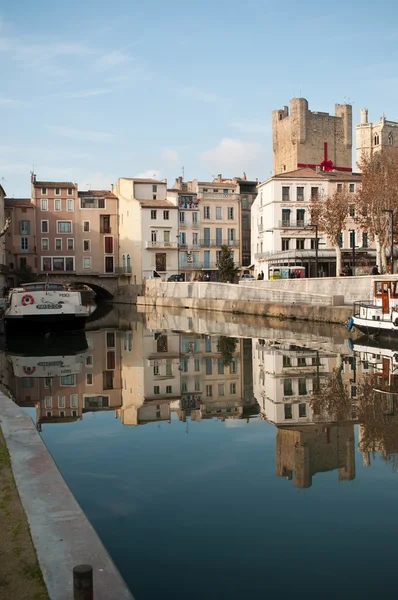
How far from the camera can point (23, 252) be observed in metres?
73.1

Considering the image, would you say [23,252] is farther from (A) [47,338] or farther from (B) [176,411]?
(B) [176,411]

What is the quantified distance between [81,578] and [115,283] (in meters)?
72.4

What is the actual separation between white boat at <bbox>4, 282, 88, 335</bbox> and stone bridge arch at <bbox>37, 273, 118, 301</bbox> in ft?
136

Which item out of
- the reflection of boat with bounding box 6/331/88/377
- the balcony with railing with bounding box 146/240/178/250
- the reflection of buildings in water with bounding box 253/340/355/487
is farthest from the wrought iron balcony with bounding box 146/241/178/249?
the reflection of buildings in water with bounding box 253/340/355/487

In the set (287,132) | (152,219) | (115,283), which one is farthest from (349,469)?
(287,132)

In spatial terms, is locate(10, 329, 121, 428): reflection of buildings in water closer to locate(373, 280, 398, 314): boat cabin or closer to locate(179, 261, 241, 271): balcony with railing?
locate(373, 280, 398, 314): boat cabin

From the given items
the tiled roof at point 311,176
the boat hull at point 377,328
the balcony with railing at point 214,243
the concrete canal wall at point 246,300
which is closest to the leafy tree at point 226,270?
the concrete canal wall at point 246,300

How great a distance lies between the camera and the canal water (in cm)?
607

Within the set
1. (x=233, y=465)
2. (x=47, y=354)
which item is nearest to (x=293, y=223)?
(x=47, y=354)

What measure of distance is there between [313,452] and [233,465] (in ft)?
4.38

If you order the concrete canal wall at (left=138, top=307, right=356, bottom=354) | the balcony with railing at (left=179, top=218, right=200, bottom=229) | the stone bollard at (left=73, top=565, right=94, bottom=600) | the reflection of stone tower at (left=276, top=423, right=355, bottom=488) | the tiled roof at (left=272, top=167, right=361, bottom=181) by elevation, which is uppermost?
the tiled roof at (left=272, top=167, right=361, bottom=181)

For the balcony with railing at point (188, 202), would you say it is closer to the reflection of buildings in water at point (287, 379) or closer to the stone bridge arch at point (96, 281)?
the stone bridge arch at point (96, 281)

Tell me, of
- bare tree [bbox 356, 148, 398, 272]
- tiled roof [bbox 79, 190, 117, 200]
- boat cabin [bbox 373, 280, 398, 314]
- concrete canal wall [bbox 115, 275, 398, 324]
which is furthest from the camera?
tiled roof [bbox 79, 190, 117, 200]

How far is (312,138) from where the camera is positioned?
8588 centimetres
